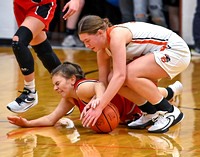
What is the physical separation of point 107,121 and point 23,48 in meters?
0.96

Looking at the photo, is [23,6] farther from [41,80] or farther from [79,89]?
[41,80]

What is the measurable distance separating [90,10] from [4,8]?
1874 mm

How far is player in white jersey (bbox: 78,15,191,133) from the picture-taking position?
3.20m

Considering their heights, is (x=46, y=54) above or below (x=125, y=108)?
above

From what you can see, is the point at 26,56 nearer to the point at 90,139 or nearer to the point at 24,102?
the point at 24,102

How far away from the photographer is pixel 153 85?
3305 millimetres

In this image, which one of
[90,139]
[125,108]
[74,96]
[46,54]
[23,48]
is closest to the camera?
[90,139]

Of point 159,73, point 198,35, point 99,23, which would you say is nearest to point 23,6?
point 99,23

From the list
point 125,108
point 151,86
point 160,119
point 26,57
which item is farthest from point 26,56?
point 160,119

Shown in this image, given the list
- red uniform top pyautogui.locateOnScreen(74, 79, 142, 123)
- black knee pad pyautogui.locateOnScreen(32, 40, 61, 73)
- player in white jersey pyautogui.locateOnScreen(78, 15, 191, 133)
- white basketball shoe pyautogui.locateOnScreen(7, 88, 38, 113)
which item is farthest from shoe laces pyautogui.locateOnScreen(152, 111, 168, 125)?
black knee pad pyautogui.locateOnScreen(32, 40, 61, 73)

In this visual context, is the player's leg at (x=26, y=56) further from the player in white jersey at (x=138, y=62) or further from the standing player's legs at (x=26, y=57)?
the player in white jersey at (x=138, y=62)

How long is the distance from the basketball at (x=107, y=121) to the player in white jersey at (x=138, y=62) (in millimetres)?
60

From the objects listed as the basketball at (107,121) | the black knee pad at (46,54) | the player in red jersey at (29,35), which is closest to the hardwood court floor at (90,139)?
the basketball at (107,121)

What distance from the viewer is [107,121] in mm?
3215
